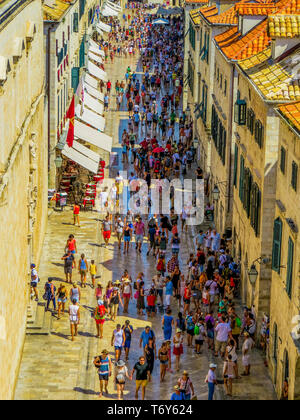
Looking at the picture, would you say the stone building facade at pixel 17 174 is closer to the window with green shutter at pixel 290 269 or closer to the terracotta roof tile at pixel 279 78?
the window with green shutter at pixel 290 269

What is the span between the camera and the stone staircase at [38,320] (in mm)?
37031

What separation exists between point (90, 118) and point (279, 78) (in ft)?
98.1

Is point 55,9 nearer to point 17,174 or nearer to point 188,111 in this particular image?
point 188,111

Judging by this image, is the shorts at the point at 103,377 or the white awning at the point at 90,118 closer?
the shorts at the point at 103,377

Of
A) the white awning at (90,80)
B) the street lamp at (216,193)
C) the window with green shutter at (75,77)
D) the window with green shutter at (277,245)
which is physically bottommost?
the window with green shutter at (277,245)

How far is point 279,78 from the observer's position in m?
36.5

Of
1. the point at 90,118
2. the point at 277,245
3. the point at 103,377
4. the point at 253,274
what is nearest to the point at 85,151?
the point at 90,118

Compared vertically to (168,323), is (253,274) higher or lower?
higher

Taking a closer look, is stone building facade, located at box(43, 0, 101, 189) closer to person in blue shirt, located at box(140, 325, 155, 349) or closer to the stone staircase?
the stone staircase

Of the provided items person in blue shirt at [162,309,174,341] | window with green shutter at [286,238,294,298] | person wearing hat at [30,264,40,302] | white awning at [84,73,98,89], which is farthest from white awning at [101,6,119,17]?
window with green shutter at [286,238,294,298]

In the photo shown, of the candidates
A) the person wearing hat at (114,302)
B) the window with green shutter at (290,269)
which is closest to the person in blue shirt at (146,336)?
the person wearing hat at (114,302)

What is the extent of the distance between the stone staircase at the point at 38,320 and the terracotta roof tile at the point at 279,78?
1054 cm

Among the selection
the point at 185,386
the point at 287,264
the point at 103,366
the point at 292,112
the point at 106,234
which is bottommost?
the point at 185,386
